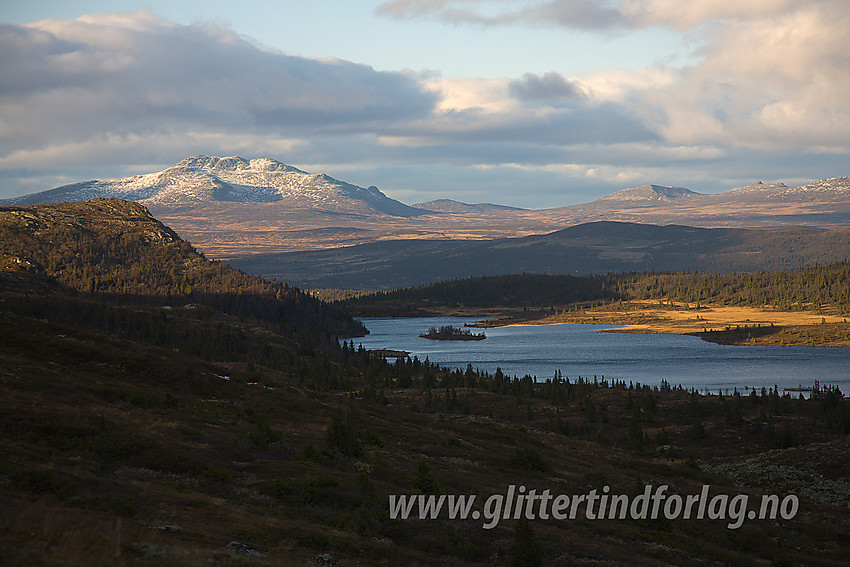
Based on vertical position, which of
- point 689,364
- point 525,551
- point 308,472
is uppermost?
point 525,551

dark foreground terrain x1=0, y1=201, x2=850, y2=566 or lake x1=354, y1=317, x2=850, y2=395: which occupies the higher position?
dark foreground terrain x1=0, y1=201, x2=850, y2=566

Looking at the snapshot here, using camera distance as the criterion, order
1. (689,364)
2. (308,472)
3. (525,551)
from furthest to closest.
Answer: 1. (689,364)
2. (308,472)
3. (525,551)

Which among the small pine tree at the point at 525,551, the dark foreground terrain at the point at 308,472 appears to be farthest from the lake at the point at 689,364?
the small pine tree at the point at 525,551

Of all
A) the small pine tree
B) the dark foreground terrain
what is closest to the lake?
the dark foreground terrain

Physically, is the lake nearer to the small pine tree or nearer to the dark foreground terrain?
the dark foreground terrain

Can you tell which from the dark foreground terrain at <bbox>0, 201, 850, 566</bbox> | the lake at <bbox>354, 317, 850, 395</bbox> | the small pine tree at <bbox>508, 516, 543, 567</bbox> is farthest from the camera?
the lake at <bbox>354, 317, 850, 395</bbox>

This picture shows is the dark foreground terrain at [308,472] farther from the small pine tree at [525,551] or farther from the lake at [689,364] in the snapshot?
the lake at [689,364]

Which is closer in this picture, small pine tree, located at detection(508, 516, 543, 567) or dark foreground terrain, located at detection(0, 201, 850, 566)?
dark foreground terrain, located at detection(0, 201, 850, 566)

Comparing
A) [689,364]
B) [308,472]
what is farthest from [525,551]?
[689,364]

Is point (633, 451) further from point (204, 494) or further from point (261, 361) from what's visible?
point (261, 361)

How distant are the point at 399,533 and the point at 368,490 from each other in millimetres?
4205

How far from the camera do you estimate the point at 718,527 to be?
3816 centimetres

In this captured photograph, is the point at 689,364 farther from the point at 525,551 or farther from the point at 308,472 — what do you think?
the point at 525,551

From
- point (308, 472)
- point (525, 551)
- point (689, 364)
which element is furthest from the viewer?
point (689, 364)
